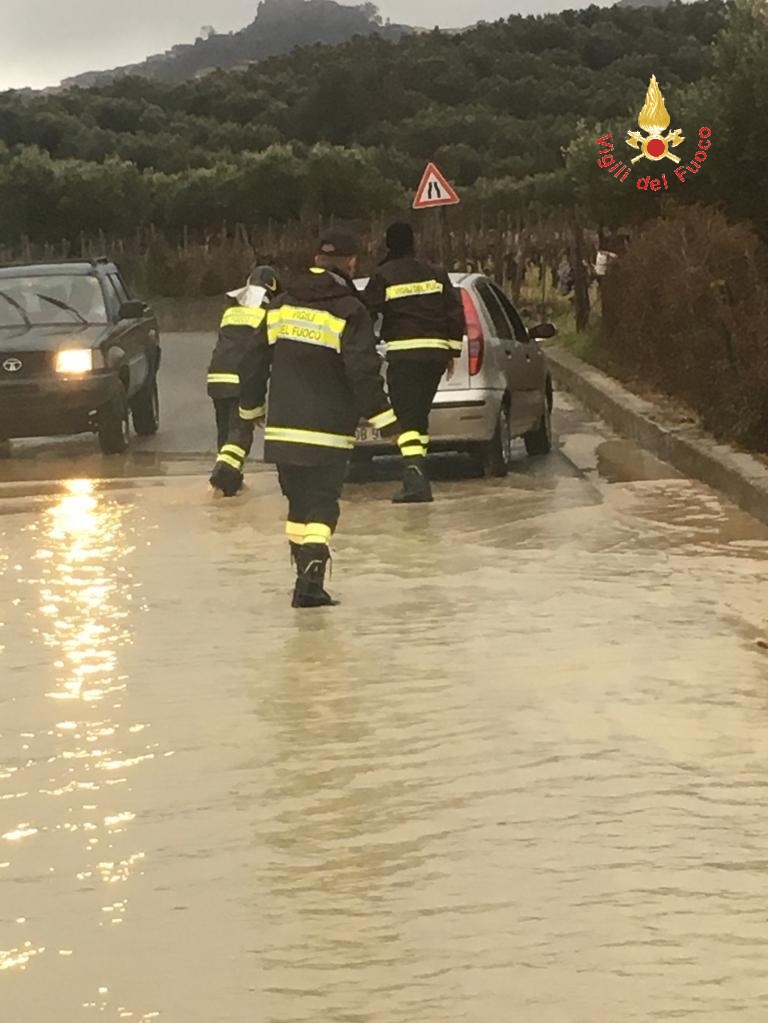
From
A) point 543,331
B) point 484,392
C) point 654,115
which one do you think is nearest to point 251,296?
point 484,392

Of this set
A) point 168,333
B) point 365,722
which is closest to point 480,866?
point 365,722

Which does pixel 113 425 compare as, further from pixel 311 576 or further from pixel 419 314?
pixel 311 576

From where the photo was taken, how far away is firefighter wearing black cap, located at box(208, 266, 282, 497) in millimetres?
14172

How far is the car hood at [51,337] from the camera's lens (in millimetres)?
17141

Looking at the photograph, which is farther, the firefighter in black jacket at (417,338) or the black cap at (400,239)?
the black cap at (400,239)

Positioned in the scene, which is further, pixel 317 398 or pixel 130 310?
pixel 130 310

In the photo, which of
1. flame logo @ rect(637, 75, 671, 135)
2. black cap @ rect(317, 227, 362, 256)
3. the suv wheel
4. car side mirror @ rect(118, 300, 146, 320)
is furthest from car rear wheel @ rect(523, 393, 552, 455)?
flame logo @ rect(637, 75, 671, 135)

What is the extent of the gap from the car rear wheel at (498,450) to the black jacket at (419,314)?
942 mm

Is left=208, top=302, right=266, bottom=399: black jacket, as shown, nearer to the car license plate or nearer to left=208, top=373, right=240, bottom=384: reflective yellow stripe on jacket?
left=208, top=373, right=240, bottom=384: reflective yellow stripe on jacket

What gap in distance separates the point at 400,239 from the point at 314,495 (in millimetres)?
4672

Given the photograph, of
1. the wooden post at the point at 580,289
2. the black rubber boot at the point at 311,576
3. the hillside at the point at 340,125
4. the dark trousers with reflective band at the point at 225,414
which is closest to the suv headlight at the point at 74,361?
the dark trousers with reflective band at the point at 225,414

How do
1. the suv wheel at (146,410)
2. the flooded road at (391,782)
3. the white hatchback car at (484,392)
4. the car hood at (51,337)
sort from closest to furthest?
the flooded road at (391,782)
the white hatchback car at (484,392)
the car hood at (51,337)
the suv wheel at (146,410)

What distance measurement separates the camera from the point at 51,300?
A: 1833 cm

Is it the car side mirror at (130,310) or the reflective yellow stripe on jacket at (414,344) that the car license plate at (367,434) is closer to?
the reflective yellow stripe on jacket at (414,344)
